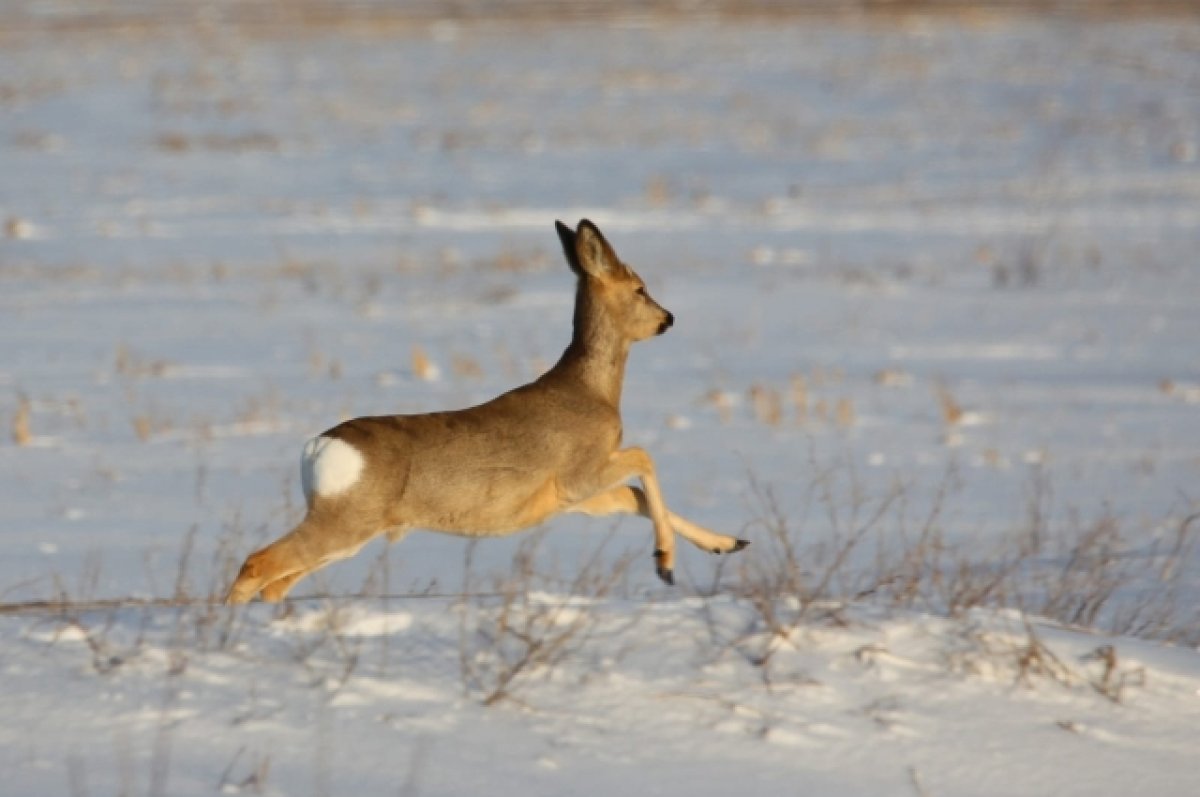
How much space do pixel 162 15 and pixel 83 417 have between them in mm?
52498

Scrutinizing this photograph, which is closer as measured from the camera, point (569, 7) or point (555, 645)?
point (555, 645)

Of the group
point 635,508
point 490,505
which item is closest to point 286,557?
point 490,505

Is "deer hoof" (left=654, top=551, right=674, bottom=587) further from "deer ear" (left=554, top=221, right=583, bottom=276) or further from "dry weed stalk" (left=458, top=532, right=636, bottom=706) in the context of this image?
"deer ear" (left=554, top=221, right=583, bottom=276)

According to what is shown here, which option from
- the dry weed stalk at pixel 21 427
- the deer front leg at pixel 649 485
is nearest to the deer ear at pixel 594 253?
the deer front leg at pixel 649 485

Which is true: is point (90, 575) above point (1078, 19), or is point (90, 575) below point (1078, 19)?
below

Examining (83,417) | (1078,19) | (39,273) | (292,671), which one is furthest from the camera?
(1078,19)

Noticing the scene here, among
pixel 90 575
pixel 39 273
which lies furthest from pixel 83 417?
pixel 39 273

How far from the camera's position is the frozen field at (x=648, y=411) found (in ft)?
18.6

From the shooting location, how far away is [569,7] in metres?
65.6

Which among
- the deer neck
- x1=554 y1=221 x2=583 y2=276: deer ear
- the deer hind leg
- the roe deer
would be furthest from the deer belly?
x1=554 y1=221 x2=583 y2=276: deer ear

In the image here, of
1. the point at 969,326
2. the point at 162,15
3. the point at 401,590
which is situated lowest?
the point at 401,590

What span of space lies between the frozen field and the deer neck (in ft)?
2.63

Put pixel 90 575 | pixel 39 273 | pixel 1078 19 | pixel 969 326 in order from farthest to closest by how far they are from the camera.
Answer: pixel 1078 19 < pixel 39 273 < pixel 969 326 < pixel 90 575

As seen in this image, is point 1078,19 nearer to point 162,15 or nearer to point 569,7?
point 569,7
